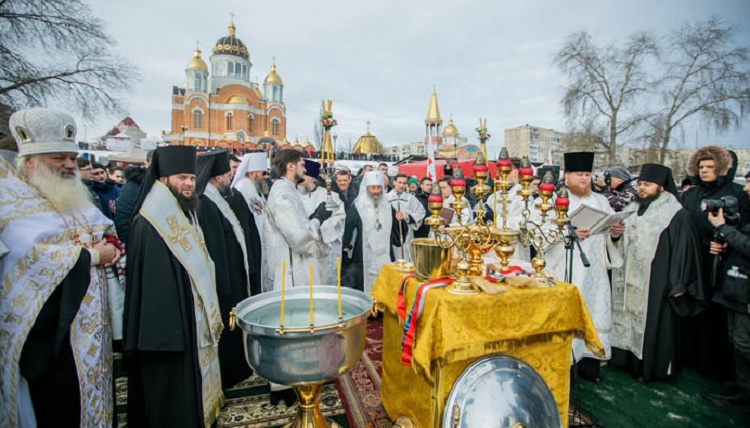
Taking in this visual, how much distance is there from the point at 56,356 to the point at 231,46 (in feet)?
207

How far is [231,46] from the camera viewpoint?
56.6m

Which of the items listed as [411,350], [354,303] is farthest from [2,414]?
[411,350]

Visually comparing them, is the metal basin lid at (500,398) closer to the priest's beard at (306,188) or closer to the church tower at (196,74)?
the priest's beard at (306,188)

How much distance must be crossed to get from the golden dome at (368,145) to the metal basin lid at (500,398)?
49.9m

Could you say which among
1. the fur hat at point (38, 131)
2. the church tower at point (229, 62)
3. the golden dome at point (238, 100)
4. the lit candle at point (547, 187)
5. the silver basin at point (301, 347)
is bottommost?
the silver basin at point (301, 347)

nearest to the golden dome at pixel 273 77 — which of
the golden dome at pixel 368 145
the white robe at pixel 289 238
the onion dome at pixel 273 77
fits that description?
the onion dome at pixel 273 77

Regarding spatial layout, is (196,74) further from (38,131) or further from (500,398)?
(500,398)

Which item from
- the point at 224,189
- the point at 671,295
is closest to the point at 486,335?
the point at 671,295

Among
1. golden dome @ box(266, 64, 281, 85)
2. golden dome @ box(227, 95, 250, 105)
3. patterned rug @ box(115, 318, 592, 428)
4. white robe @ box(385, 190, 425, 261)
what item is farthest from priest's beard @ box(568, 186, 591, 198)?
golden dome @ box(266, 64, 281, 85)

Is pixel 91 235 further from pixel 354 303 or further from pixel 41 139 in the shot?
pixel 354 303

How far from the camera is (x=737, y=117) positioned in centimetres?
1861

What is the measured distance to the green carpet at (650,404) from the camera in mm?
3072

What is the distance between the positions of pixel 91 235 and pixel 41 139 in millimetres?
612

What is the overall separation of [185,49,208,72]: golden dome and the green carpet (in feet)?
199
